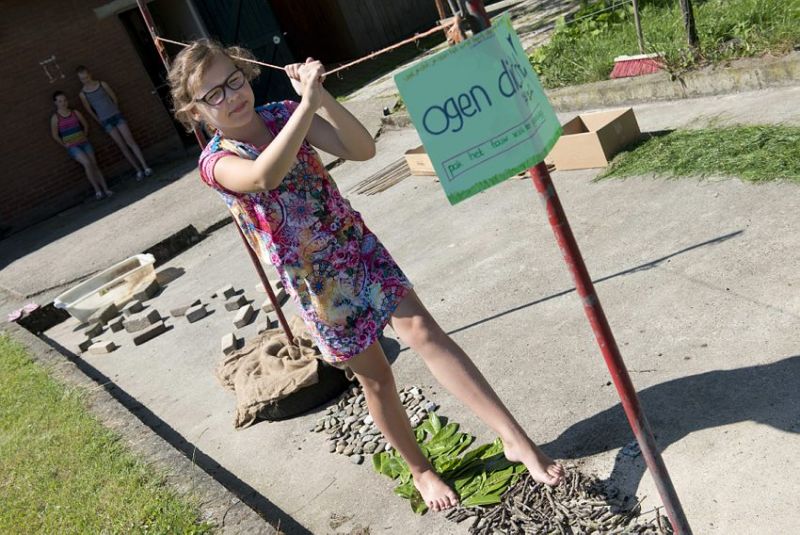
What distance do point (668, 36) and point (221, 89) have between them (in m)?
6.11

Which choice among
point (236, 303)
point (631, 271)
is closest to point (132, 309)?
point (236, 303)

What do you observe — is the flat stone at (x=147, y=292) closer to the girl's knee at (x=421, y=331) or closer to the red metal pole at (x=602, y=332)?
the girl's knee at (x=421, y=331)

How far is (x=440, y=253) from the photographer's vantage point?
6.41 meters

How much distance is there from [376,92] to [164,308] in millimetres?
7051

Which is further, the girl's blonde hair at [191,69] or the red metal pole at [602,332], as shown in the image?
the girl's blonde hair at [191,69]

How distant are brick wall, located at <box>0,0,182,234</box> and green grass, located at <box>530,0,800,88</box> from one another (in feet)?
28.5

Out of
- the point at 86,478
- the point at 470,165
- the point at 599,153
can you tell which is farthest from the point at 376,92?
the point at 470,165

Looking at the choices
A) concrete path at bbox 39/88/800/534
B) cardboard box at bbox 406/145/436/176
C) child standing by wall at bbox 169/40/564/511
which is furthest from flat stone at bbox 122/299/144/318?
child standing by wall at bbox 169/40/564/511

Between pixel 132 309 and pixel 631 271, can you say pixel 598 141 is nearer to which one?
pixel 631 271

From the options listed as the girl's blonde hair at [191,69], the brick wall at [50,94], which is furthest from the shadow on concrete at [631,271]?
the brick wall at [50,94]

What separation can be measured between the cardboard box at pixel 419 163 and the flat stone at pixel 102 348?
11.1 ft

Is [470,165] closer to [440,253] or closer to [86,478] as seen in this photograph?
[86,478]

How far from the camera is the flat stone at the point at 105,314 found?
8.21m

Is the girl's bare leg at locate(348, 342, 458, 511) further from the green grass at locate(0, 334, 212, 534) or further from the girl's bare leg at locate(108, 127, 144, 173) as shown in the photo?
the girl's bare leg at locate(108, 127, 144, 173)
